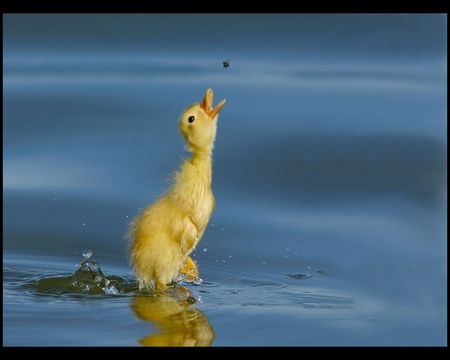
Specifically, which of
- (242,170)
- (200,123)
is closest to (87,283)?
(200,123)

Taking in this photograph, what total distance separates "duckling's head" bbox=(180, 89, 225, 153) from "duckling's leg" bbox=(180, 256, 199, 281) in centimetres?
41

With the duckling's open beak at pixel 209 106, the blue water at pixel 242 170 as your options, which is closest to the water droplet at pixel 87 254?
the blue water at pixel 242 170

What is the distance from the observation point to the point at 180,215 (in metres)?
4.65

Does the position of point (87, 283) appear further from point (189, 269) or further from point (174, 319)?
point (174, 319)

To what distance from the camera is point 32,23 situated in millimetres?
7703

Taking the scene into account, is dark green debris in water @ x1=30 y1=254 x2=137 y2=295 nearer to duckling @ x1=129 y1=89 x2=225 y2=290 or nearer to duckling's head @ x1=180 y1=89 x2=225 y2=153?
duckling @ x1=129 y1=89 x2=225 y2=290

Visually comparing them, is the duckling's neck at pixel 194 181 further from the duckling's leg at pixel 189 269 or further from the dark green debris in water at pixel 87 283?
the dark green debris in water at pixel 87 283

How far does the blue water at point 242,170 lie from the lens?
14.5 feet

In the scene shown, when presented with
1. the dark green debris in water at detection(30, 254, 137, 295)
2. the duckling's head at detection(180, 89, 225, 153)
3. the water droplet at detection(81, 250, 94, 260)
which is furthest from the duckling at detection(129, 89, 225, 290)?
the water droplet at detection(81, 250, 94, 260)

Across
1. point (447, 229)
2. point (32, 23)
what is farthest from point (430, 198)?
point (32, 23)

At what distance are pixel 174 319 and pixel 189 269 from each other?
1.66ft

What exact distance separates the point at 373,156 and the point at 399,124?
36cm

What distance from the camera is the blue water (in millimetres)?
4410

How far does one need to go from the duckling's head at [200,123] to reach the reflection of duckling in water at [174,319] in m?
0.51
